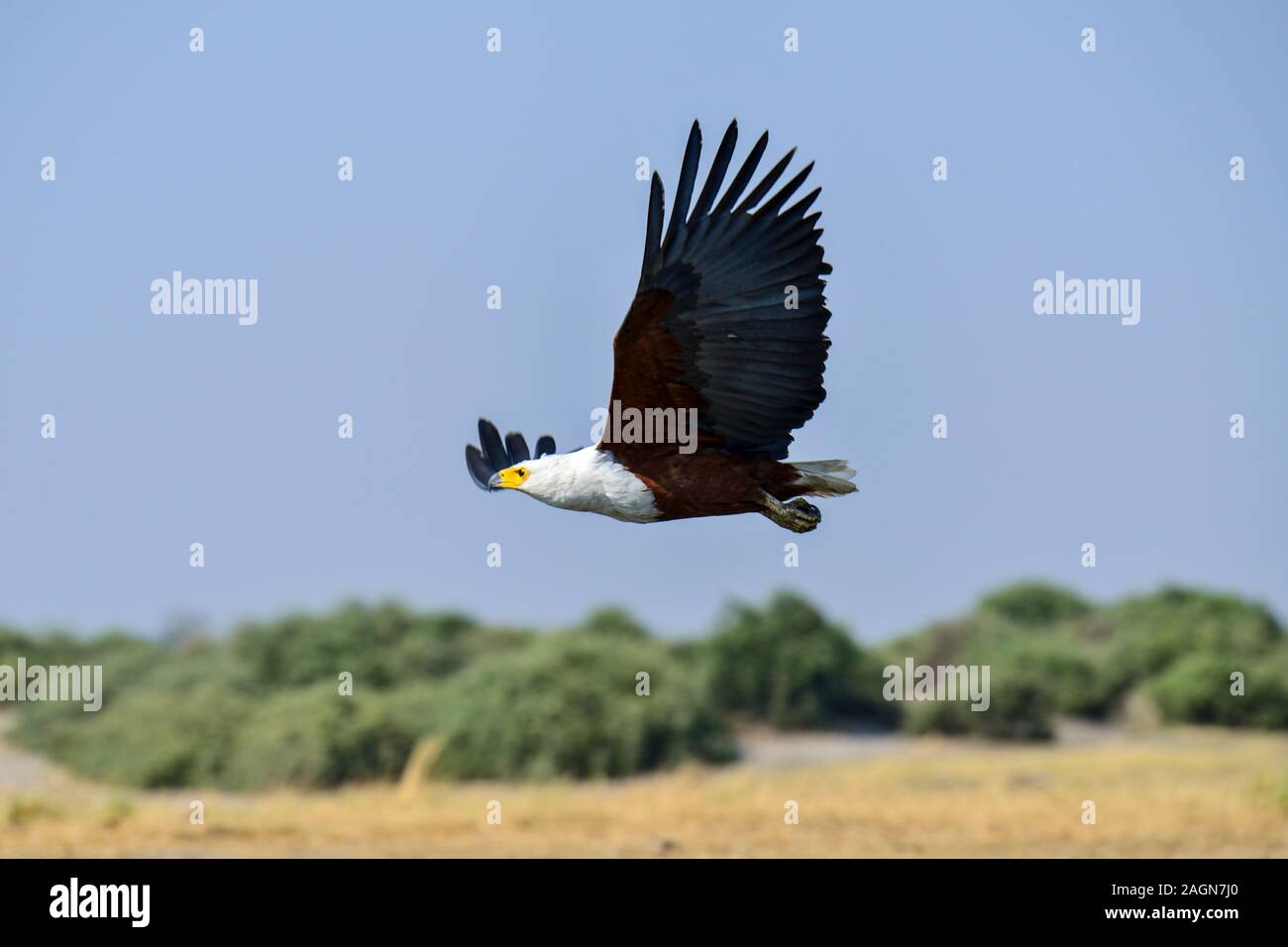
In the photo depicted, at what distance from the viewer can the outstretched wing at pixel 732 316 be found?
34.9 ft

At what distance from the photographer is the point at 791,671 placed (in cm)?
3550

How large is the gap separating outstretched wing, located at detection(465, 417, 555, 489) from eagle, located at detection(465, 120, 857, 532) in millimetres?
2666

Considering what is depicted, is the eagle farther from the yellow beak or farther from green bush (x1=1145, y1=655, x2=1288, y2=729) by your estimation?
green bush (x1=1145, y1=655, x2=1288, y2=729)

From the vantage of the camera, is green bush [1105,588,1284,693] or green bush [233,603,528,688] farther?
green bush [1105,588,1284,693]

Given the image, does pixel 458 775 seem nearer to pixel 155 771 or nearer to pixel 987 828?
pixel 155 771

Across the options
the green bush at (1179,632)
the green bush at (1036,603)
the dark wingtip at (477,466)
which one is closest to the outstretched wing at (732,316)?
the dark wingtip at (477,466)

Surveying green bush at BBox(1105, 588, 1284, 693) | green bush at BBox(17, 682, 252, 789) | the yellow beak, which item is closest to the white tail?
the yellow beak

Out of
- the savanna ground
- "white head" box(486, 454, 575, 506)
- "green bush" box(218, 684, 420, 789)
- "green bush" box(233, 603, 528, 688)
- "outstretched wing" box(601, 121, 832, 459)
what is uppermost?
"outstretched wing" box(601, 121, 832, 459)

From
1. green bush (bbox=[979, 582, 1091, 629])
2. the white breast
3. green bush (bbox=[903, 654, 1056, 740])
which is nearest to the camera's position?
the white breast

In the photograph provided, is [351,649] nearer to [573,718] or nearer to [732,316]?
[573,718]

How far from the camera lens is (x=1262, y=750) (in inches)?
1214

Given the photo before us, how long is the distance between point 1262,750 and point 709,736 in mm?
9505

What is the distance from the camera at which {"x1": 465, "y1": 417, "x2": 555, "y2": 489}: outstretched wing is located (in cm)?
1367
